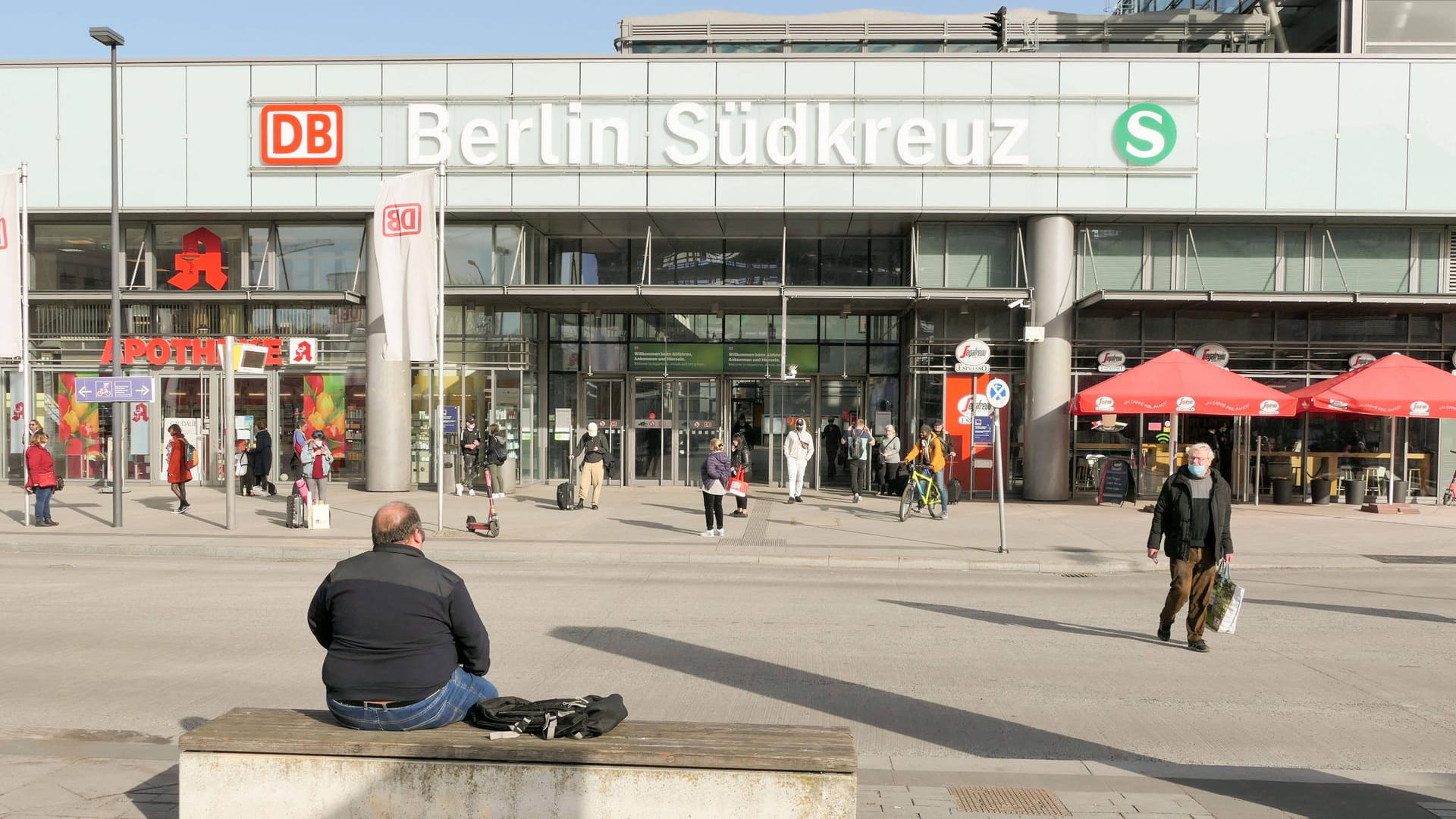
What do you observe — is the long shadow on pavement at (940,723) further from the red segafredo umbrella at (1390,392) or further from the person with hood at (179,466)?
the red segafredo umbrella at (1390,392)

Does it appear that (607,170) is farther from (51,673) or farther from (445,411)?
(51,673)

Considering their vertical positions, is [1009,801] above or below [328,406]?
below

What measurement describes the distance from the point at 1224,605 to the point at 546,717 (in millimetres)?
6571

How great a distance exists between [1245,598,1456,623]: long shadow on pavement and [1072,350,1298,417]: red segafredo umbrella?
27.9 feet

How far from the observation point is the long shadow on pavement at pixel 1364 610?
10445mm

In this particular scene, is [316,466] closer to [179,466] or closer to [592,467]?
[179,466]

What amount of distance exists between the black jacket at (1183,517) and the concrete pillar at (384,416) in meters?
17.7

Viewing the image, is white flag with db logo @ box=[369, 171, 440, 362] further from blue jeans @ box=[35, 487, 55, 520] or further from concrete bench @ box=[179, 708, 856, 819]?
concrete bench @ box=[179, 708, 856, 819]

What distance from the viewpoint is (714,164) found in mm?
22078

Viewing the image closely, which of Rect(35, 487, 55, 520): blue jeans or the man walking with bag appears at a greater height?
the man walking with bag

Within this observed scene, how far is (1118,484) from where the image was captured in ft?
71.1

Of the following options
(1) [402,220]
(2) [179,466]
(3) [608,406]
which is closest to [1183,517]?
(1) [402,220]

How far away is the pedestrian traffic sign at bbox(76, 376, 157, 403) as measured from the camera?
16953 millimetres

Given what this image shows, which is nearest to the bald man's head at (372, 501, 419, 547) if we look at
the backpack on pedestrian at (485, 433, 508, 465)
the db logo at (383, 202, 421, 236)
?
the db logo at (383, 202, 421, 236)
